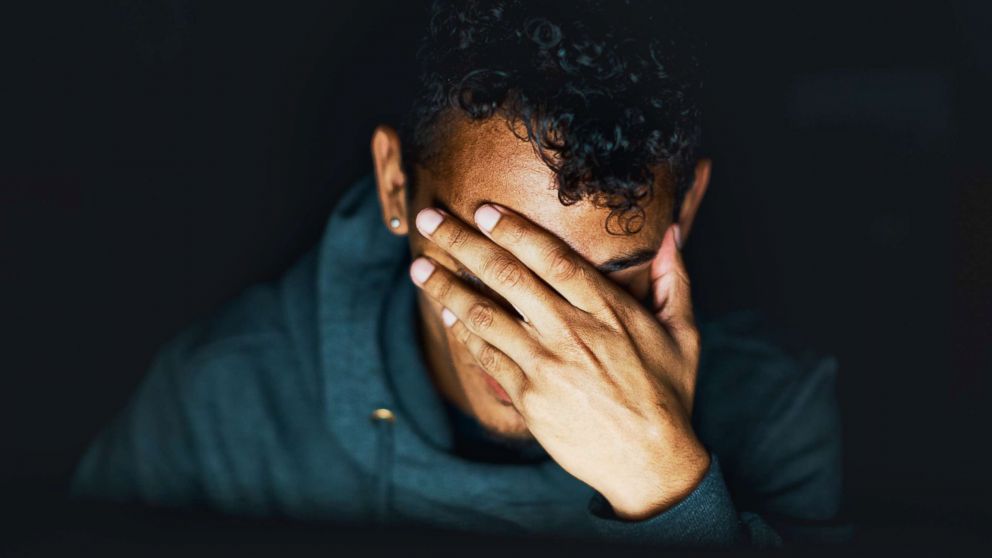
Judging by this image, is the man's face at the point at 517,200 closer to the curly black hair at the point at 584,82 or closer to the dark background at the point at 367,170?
the curly black hair at the point at 584,82

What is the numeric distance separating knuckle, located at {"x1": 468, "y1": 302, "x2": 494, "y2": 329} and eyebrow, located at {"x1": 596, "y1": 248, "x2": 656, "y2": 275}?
11cm

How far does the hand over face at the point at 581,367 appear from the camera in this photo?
0.69 m

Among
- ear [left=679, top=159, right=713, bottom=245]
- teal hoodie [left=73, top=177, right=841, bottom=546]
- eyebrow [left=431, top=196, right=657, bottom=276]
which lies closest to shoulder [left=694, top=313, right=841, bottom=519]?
teal hoodie [left=73, top=177, right=841, bottom=546]

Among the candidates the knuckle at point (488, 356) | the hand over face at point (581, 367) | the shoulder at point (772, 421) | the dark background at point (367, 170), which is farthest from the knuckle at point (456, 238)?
the shoulder at point (772, 421)

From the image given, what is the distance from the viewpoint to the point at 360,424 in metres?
0.91

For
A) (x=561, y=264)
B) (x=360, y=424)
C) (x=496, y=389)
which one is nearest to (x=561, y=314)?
(x=561, y=264)

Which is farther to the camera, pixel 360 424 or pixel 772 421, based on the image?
pixel 772 421

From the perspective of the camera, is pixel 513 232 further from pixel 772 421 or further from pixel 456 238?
pixel 772 421

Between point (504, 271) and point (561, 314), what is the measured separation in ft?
0.22

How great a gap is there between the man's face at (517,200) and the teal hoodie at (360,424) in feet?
0.58

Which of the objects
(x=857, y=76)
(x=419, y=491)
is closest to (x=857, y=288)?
(x=857, y=76)

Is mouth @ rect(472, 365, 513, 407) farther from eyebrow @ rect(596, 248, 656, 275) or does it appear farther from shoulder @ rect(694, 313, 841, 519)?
shoulder @ rect(694, 313, 841, 519)

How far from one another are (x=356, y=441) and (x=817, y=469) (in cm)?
61

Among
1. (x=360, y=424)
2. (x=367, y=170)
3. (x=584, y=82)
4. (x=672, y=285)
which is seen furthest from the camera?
(x=367, y=170)
